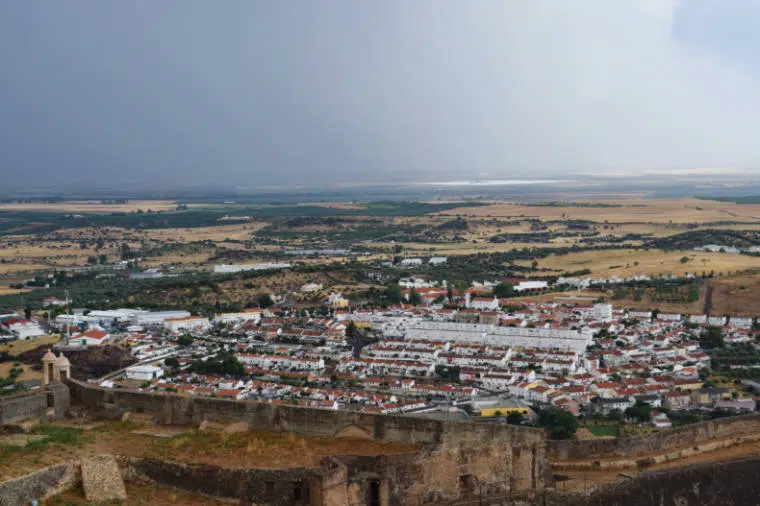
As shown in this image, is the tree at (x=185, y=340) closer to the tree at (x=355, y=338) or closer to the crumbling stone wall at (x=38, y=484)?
the tree at (x=355, y=338)

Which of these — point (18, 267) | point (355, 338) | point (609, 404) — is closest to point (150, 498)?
point (609, 404)

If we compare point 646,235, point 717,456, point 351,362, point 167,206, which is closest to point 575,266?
point 646,235

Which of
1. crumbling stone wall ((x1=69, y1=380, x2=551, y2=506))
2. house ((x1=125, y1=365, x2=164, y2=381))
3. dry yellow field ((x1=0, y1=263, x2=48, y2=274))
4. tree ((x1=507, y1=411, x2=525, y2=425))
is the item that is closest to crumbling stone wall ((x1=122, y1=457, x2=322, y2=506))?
crumbling stone wall ((x1=69, y1=380, x2=551, y2=506))

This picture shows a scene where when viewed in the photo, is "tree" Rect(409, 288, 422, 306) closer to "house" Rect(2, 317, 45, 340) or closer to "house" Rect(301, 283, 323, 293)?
"house" Rect(301, 283, 323, 293)

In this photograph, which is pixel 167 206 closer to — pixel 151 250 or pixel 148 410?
pixel 151 250

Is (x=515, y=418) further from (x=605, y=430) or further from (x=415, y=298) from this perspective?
(x=415, y=298)

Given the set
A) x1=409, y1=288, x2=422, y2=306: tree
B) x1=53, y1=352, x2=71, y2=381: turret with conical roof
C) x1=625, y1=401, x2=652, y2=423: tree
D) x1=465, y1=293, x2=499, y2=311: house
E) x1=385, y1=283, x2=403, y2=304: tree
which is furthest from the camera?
x1=385, y1=283, x2=403, y2=304: tree
